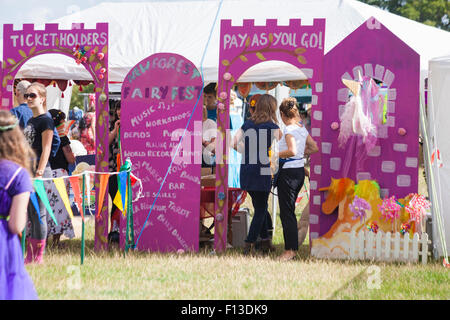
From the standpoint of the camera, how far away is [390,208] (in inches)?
→ 262

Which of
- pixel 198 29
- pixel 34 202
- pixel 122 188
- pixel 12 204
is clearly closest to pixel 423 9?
pixel 198 29

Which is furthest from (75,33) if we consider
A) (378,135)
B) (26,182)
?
(26,182)

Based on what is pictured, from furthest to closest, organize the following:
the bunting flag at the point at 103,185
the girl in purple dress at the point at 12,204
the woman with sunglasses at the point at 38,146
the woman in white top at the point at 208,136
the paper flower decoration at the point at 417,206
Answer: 1. the woman in white top at the point at 208,136
2. the bunting flag at the point at 103,185
3. the paper flower decoration at the point at 417,206
4. the woman with sunglasses at the point at 38,146
5. the girl in purple dress at the point at 12,204

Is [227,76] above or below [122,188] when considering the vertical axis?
above

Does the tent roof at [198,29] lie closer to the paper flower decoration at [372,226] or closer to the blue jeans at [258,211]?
the blue jeans at [258,211]

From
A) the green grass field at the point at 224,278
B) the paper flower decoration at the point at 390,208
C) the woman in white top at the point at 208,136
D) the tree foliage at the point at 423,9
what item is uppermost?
the tree foliage at the point at 423,9

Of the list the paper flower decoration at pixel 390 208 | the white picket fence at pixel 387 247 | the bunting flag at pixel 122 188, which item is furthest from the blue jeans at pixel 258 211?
the bunting flag at pixel 122 188

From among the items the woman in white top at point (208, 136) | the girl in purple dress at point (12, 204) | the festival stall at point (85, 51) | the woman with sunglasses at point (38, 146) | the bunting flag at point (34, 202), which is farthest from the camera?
the woman in white top at point (208, 136)

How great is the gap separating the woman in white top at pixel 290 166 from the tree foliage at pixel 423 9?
33.0 metres

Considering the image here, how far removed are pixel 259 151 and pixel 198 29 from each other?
11.0 ft

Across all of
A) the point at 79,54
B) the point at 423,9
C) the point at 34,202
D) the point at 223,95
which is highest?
the point at 423,9

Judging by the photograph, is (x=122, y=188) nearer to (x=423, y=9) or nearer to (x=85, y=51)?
(x=85, y=51)

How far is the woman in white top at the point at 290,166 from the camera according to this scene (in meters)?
6.71
